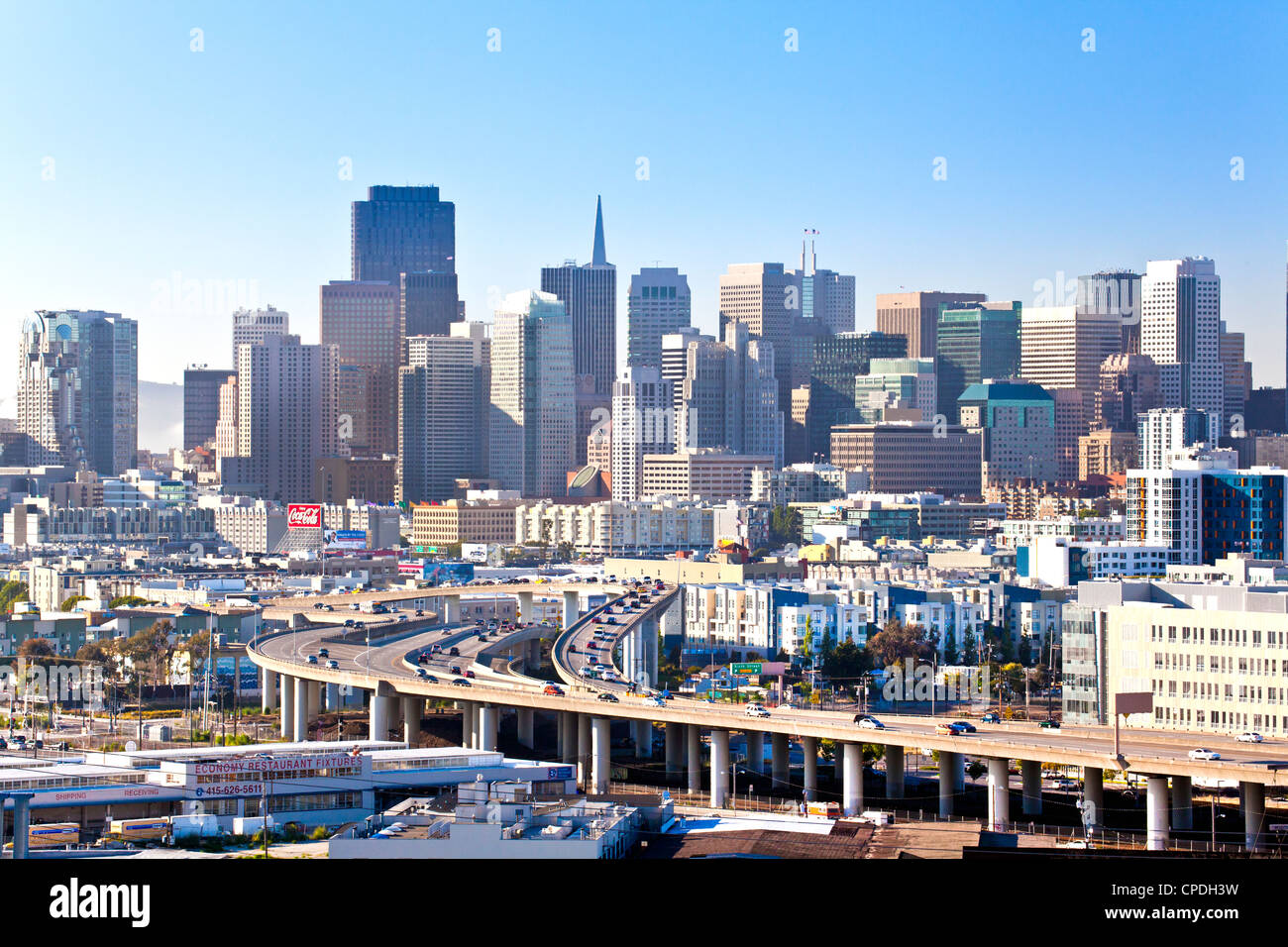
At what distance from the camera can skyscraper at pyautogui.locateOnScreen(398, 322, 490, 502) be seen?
127562 mm

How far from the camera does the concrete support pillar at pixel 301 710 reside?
1336 inches

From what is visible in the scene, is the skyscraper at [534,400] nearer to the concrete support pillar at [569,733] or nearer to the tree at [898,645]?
the tree at [898,645]

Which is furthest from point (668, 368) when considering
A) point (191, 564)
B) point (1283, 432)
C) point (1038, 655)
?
point (1038, 655)

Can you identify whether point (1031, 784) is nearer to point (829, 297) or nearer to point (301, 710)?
point (301, 710)

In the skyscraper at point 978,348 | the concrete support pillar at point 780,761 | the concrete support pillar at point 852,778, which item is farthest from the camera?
the skyscraper at point 978,348

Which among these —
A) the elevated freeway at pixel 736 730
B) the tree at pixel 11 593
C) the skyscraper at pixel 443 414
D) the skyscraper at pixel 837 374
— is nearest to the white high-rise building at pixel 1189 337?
the skyscraper at pixel 837 374

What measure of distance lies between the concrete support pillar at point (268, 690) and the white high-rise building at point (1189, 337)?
95257 millimetres

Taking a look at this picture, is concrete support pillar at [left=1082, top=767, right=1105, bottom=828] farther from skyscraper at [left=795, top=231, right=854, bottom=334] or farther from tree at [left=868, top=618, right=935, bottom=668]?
skyscraper at [left=795, top=231, right=854, bottom=334]

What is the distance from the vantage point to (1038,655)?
4697 cm

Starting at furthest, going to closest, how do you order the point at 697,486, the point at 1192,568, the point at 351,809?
the point at 697,486, the point at 1192,568, the point at 351,809
